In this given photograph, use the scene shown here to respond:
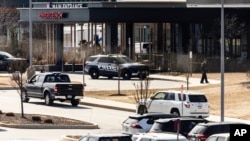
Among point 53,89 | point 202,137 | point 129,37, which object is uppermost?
point 129,37

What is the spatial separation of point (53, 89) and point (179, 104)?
32.4ft

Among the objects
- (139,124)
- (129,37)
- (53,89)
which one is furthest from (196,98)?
(129,37)

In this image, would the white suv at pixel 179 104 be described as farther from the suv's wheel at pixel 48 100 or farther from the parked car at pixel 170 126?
the parked car at pixel 170 126

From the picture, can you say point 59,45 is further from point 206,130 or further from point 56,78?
point 206,130

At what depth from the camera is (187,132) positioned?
26234mm

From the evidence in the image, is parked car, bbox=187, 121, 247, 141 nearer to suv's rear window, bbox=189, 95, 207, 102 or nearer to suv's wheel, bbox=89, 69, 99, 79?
suv's rear window, bbox=189, 95, 207, 102

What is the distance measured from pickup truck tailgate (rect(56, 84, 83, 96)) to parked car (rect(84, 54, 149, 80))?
17339 mm

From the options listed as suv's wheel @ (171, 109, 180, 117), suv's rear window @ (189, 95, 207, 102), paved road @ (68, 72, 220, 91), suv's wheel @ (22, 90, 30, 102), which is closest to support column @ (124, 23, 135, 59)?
paved road @ (68, 72, 220, 91)

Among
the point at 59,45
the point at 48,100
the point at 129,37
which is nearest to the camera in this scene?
the point at 48,100

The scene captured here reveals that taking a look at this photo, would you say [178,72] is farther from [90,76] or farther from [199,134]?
[199,134]

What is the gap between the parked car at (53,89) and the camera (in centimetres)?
4428

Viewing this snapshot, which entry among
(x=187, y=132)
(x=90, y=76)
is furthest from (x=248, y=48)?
(x=187, y=132)

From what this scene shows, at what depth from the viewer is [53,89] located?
146 ft

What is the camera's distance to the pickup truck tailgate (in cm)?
4419
